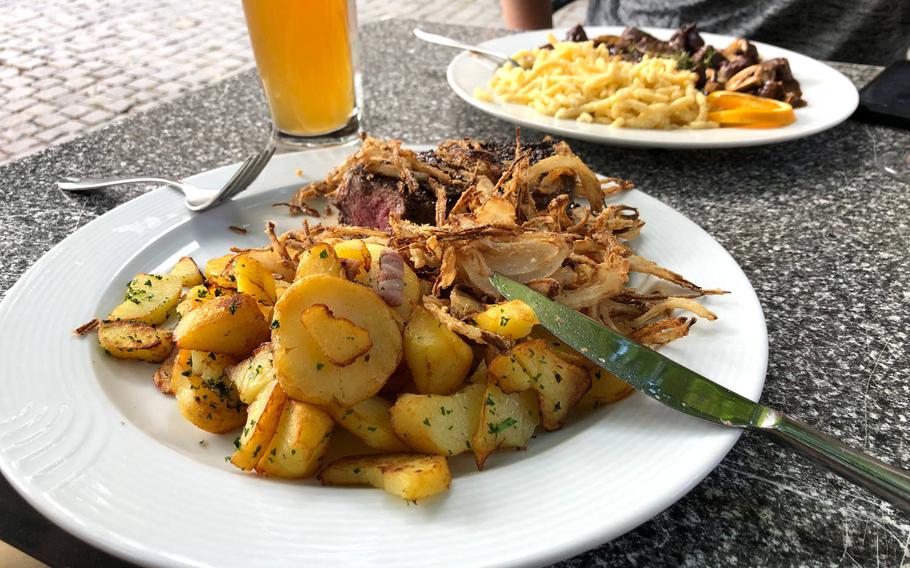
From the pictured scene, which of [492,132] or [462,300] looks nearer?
[462,300]

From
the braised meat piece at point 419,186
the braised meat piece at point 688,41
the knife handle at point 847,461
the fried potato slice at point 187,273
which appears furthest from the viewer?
the braised meat piece at point 688,41

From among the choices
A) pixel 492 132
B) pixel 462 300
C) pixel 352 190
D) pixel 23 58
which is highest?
pixel 462 300

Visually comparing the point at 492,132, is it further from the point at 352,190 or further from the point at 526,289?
the point at 526,289

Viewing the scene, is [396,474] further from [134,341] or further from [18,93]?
[18,93]

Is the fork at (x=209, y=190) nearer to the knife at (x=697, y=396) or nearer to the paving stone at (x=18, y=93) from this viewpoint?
the knife at (x=697, y=396)

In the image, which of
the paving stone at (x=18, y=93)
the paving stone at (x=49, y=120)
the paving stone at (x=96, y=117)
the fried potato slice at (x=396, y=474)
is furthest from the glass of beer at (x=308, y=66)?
the paving stone at (x=18, y=93)

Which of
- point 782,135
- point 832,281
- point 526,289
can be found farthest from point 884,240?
point 526,289

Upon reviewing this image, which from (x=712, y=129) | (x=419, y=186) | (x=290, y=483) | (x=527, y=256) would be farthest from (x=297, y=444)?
(x=712, y=129)
